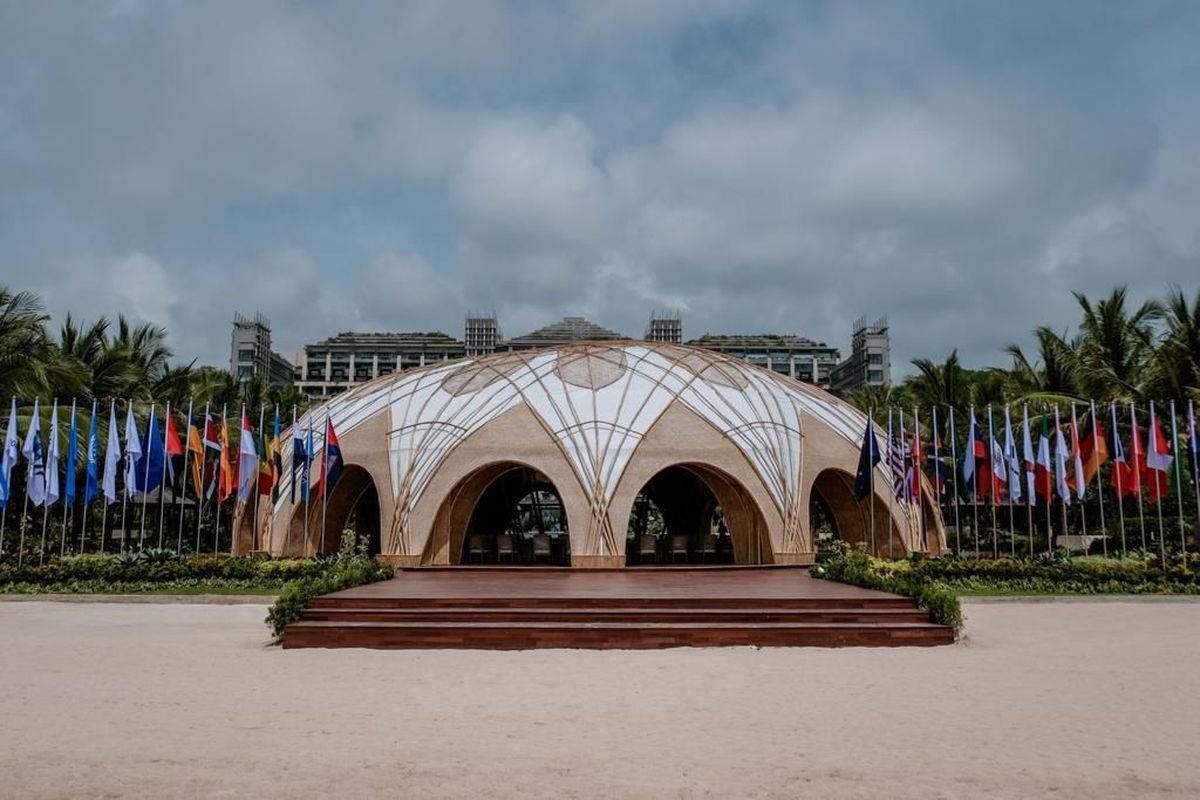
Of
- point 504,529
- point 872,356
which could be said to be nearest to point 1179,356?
point 504,529

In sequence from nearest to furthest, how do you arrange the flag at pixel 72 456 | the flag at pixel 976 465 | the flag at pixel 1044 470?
the flag at pixel 72 456 → the flag at pixel 1044 470 → the flag at pixel 976 465

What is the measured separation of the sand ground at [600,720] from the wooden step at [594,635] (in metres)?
0.45

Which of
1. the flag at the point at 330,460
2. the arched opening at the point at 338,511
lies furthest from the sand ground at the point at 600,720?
the arched opening at the point at 338,511

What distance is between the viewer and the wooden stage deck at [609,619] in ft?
47.5

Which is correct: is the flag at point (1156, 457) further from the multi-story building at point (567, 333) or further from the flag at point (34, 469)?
the multi-story building at point (567, 333)

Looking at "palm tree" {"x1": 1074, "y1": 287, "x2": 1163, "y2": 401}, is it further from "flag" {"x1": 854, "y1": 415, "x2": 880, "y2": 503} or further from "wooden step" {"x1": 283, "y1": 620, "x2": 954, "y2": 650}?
"wooden step" {"x1": 283, "y1": 620, "x2": 954, "y2": 650}

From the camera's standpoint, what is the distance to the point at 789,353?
110 meters

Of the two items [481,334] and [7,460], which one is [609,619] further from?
[481,334]

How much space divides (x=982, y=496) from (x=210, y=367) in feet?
125

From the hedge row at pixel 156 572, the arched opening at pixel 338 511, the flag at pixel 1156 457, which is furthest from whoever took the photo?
the arched opening at pixel 338 511

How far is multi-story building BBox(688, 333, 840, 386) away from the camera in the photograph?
108m

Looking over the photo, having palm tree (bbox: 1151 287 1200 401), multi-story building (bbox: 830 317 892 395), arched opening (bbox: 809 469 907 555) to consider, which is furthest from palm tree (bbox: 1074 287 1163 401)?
multi-story building (bbox: 830 317 892 395)

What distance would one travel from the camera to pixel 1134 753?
8039 mm

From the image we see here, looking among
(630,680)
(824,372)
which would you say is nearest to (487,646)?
(630,680)
